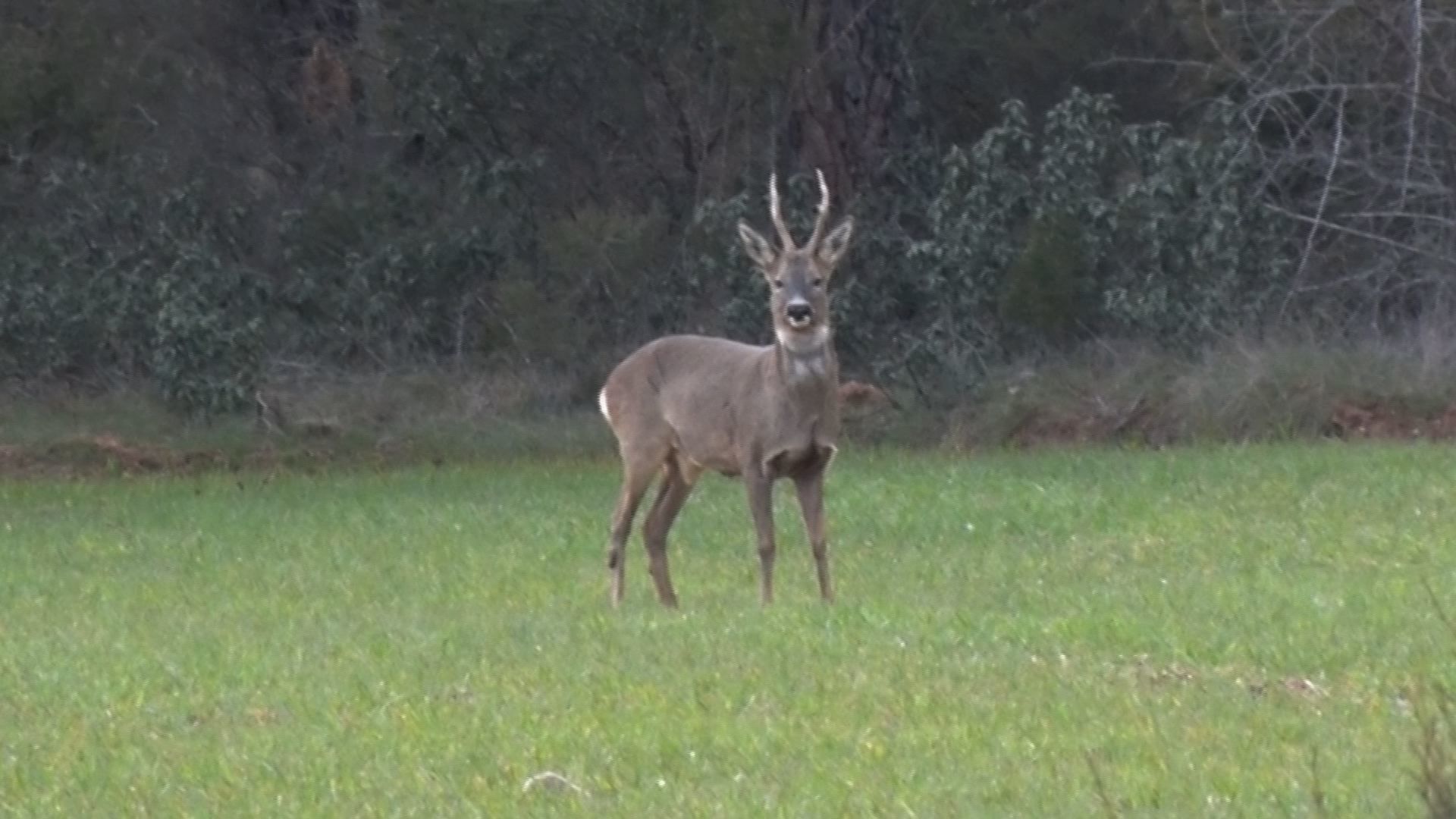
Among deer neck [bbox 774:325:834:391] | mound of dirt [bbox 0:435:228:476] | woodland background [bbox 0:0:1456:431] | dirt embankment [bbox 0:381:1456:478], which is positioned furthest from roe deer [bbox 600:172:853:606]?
mound of dirt [bbox 0:435:228:476]

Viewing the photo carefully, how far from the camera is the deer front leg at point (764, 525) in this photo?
41.9ft

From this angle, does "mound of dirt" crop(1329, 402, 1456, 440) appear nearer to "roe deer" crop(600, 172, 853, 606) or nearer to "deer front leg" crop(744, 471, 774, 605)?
"roe deer" crop(600, 172, 853, 606)

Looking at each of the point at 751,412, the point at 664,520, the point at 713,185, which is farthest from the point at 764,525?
the point at 713,185

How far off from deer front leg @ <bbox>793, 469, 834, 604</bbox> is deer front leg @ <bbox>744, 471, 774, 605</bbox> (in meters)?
0.18

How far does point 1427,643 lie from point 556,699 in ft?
11.2

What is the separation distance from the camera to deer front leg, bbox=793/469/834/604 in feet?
41.9

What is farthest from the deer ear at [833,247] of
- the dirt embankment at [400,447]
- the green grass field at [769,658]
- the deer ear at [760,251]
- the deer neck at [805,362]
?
the dirt embankment at [400,447]

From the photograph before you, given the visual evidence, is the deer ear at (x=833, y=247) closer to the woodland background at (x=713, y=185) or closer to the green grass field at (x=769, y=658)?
the green grass field at (x=769, y=658)

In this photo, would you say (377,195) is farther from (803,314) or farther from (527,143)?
(803,314)

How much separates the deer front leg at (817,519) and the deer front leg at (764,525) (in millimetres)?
181

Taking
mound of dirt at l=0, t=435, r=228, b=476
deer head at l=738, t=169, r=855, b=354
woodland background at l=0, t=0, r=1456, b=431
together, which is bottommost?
mound of dirt at l=0, t=435, r=228, b=476

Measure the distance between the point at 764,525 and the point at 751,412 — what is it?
59 centimetres

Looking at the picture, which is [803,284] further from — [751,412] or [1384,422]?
[1384,422]

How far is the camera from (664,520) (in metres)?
13.8
